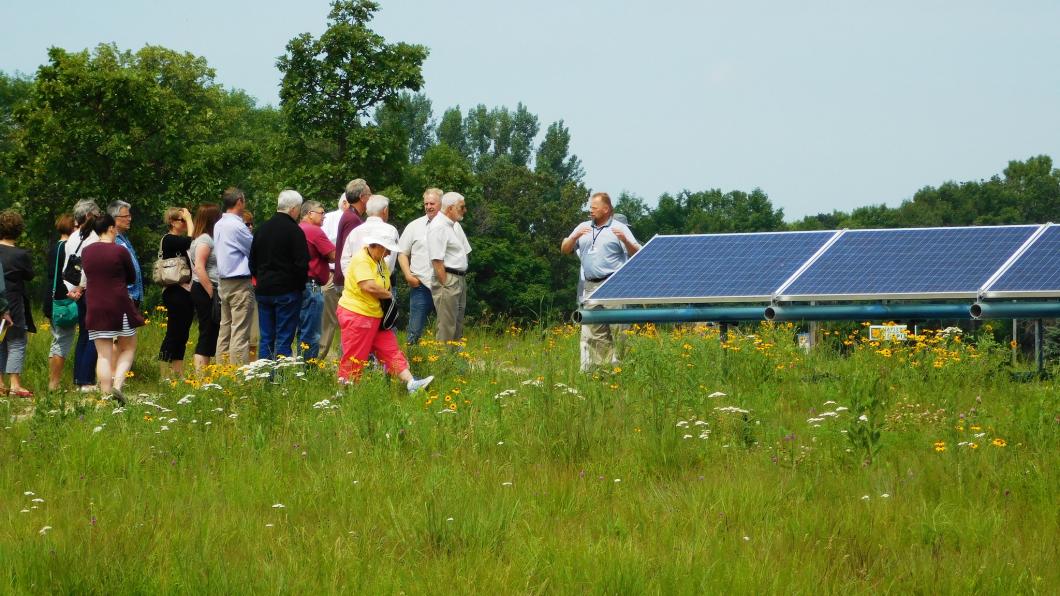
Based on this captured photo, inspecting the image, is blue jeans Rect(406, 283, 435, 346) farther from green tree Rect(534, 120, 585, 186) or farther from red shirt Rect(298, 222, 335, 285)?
green tree Rect(534, 120, 585, 186)

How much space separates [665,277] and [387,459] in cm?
549

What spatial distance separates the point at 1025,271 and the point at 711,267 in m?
3.05

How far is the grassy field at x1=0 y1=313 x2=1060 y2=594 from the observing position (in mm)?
5113

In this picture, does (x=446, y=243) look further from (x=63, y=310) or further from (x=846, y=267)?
(x=846, y=267)

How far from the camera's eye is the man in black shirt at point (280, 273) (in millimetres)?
11633

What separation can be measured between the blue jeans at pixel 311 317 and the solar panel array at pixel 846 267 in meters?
3.29

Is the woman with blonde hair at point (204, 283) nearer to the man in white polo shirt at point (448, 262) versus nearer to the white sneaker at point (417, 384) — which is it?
the man in white polo shirt at point (448, 262)

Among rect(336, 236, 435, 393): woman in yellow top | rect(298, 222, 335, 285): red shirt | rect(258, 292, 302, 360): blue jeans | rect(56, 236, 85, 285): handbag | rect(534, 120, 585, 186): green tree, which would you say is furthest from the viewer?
rect(534, 120, 585, 186): green tree

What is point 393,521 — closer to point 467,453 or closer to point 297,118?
point 467,453

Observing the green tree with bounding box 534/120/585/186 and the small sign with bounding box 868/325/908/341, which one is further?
the green tree with bounding box 534/120/585/186

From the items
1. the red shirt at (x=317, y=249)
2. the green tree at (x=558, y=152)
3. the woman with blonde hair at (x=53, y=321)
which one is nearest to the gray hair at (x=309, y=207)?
the red shirt at (x=317, y=249)

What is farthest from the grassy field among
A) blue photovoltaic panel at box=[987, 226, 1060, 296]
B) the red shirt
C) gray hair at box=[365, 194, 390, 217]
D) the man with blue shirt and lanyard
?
the red shirt

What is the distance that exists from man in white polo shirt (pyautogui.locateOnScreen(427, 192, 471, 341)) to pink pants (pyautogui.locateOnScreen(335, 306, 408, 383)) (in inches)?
89.7

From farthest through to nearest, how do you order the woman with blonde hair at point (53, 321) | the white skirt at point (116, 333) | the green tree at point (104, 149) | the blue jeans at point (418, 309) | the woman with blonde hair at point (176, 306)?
1. the green tree at point (104, 149)
2. the blue jeans at point (418, 309)
3. the woman with blonde hair at point (176, 306)
4. the woman with blonde hair at point (53, 321)
5. the white skirt at point (116, 333)
